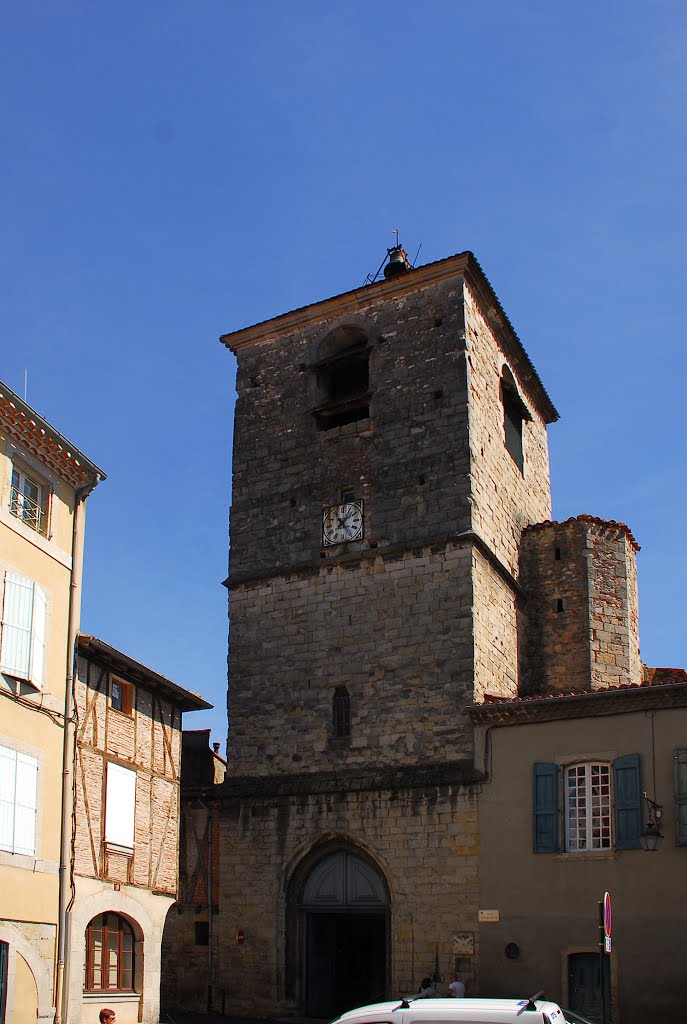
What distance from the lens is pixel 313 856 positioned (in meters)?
19.6

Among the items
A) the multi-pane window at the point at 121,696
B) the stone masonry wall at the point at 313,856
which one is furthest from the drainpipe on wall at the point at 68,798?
the stone masonry wall at the point at 313,856

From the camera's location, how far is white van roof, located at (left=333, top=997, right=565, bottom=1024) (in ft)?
25.8

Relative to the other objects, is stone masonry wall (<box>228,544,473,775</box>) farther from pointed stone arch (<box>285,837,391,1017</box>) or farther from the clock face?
pointed stone arch (<box>285,837,391,1017</box>)

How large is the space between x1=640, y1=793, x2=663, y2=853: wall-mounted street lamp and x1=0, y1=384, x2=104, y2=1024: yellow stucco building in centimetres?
737

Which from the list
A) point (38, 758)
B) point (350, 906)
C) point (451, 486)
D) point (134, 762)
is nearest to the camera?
point (38, 758)

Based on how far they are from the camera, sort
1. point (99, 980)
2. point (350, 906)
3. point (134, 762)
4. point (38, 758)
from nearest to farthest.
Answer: point (38, 758)
point (99, 980)
point (134, 762)
point (350, 906)

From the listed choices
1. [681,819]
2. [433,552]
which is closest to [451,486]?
[433,552]

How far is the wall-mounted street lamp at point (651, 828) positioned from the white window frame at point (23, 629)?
795cm

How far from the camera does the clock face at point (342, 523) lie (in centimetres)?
2120

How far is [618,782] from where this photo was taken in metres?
16.7

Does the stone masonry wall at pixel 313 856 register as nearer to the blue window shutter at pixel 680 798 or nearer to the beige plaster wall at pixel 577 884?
the beige plaster wall at pixel 577 884

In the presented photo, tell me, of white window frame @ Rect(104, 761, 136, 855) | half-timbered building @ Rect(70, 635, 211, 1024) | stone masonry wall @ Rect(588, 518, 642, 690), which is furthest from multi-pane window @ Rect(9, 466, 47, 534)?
stone masonry wall @ Rect(588, 518, 642, 690)

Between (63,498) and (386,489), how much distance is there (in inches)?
284

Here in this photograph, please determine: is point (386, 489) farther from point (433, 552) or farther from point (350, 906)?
point (350, 906)
